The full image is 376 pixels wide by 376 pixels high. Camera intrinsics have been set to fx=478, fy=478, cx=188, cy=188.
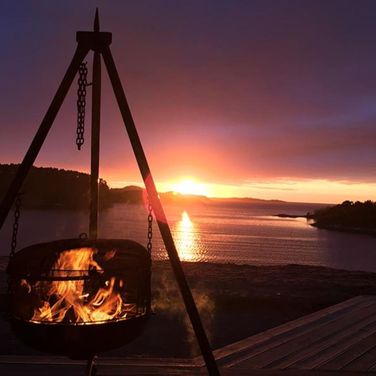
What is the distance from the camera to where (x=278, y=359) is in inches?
212

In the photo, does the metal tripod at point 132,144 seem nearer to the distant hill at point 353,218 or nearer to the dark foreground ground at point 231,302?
the dark foreground ground at point 231,302

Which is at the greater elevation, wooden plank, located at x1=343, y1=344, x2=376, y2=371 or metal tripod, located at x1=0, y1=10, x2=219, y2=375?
metal tripod, located at x1=0, y1=10, x2=219, y2=375

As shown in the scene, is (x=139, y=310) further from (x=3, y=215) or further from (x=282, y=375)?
(x=282, y=375)

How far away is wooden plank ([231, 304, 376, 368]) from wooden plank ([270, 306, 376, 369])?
0.08 m

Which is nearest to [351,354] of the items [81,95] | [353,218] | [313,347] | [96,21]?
[313,347]

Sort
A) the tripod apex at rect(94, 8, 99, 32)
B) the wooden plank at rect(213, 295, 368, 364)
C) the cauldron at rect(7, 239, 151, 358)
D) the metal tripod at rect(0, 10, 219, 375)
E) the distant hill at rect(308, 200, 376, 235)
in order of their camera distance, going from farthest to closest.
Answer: the distant hill at rect(308, 200, 376, 235) → the wooden plank at rect(213, 295, 368, 364) → the tripod apex at rect(94, 8, 99, 32) → the metal tripod at rect(0, 10, 219, 375) → the cauldron at rect(7, 239, 151, 358)

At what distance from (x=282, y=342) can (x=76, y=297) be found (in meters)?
3.14

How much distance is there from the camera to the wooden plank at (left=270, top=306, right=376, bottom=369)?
529 centimetres

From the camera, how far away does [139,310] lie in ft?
13.5

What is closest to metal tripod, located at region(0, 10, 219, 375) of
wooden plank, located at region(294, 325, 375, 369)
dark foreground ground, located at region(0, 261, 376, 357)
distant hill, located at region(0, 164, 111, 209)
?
wooden plank, located at region(294, 325, 375, 369)

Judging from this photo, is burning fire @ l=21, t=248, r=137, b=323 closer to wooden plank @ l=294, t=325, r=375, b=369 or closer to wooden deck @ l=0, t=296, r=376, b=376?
wooden deck @ l=0, t=296, r=376, b=376

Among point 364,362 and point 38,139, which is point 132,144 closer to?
point 38,139

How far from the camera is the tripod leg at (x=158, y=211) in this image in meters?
3.76

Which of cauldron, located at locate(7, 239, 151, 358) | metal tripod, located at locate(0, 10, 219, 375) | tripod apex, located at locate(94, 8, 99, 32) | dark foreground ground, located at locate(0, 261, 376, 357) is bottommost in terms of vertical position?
dark foreground ground, located at locate(0, 261, 376, 357)
